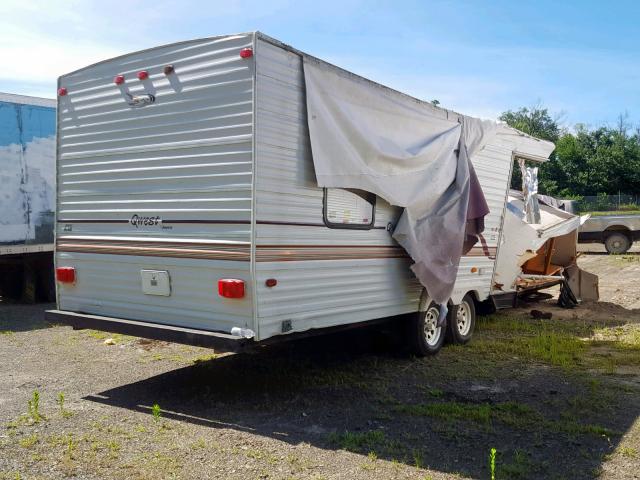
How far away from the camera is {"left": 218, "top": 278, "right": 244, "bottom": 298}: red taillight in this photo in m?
5.25

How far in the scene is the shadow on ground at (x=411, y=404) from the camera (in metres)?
4.73

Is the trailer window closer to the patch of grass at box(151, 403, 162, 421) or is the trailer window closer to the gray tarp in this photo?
the gray tarp

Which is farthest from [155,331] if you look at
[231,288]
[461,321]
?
[461,321]

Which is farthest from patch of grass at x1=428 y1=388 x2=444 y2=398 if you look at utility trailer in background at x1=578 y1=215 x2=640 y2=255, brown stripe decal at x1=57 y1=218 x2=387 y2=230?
utility trailer in background at x1=578 y1=215 x2=640 y2=255

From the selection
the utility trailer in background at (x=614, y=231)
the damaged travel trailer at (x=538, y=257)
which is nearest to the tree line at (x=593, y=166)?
the utility trailer in background at (x=614, y=231)

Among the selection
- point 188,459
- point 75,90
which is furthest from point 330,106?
point 188,459

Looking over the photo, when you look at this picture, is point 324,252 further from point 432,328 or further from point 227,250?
point 432,328

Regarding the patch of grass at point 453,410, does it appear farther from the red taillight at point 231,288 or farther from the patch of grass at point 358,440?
the red taillight at point 231,288

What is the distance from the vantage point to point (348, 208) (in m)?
6.25

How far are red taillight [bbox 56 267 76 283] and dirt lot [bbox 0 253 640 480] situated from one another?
1013mm

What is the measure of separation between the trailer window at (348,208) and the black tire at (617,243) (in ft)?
55.3

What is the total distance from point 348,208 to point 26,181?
721 cm

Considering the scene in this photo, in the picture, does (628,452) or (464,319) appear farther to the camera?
(464,319)

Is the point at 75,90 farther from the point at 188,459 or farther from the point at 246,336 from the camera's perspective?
the point at 188,459
